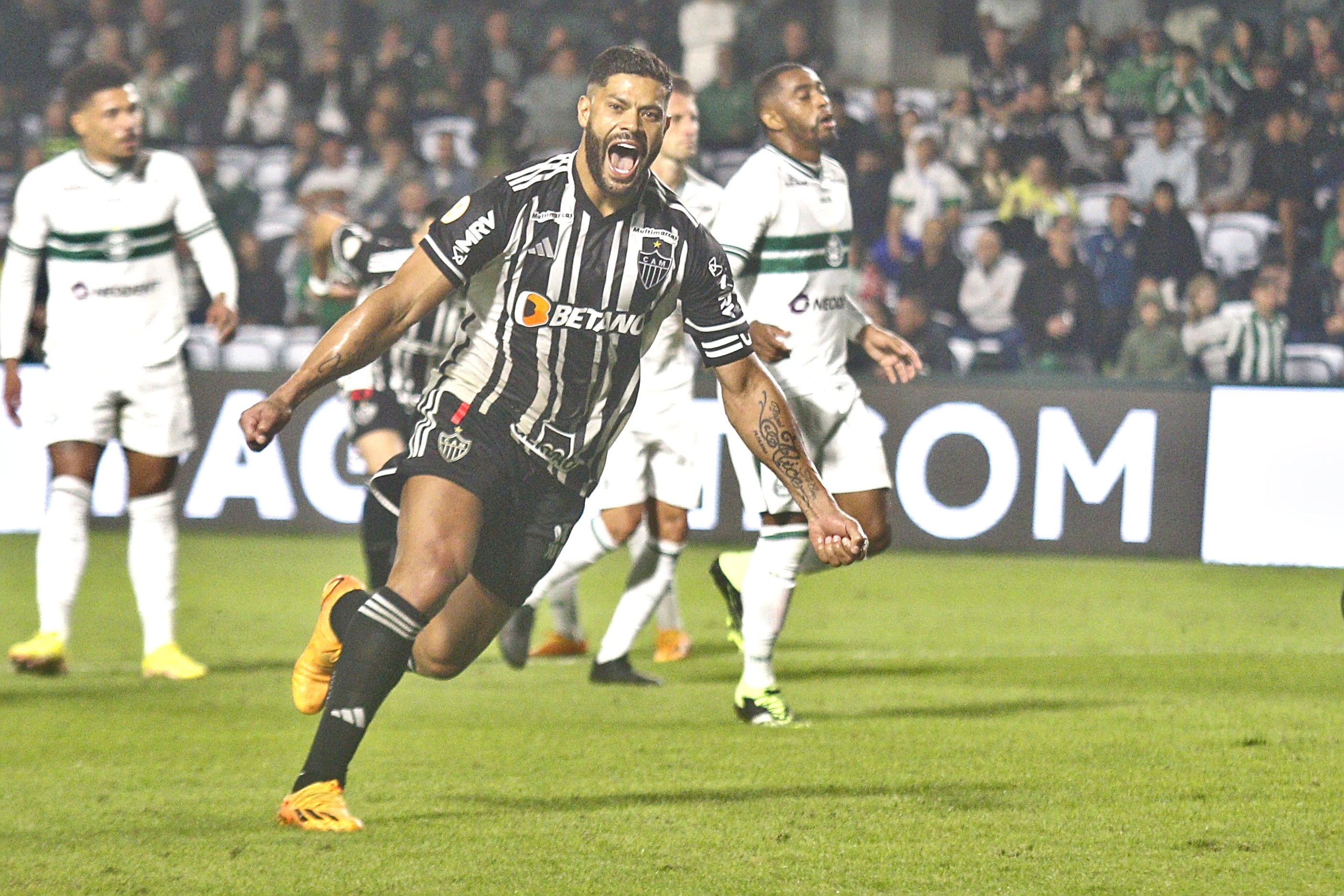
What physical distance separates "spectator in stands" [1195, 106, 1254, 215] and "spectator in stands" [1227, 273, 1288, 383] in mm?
2109

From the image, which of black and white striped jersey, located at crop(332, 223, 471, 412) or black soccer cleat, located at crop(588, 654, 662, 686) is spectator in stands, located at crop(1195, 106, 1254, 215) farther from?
black soccer cleat, located at crop(588, 654, 662, 686)

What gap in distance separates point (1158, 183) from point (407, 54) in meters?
7.28

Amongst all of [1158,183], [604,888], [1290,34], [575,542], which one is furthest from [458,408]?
[1290,34]

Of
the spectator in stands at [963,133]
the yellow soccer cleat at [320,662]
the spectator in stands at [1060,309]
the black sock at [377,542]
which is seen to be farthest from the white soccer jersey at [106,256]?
the spectator in stands at [963,133]

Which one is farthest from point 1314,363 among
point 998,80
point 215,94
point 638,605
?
point 215,94

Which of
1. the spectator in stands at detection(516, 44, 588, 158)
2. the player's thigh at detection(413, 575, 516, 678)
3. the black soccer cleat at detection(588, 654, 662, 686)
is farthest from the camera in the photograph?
the spectator in stands at detection(516, 44, 588, 158)

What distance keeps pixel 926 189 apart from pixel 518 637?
8.34 metres

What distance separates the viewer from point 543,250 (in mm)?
4672

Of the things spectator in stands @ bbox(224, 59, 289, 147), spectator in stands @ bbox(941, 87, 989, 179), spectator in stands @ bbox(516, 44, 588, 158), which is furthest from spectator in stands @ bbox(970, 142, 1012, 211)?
spectator in stands @ bbox(224, 59, 289, 147)

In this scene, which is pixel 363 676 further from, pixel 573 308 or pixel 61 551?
pixel 61 551

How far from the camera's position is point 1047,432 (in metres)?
10.9

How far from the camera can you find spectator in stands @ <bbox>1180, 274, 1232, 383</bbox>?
501 inches

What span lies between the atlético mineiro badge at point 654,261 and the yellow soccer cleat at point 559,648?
3.58m

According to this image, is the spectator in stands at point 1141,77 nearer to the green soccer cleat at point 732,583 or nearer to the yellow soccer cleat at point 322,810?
the green soccer cleat at point 732,583
